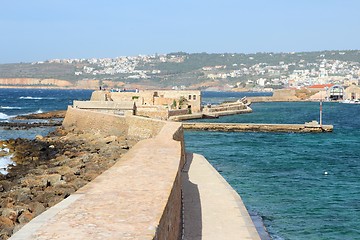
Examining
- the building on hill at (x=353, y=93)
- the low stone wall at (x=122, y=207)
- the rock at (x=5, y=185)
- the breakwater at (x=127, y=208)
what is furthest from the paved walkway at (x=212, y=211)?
the building on hill at (x=353, y=93)

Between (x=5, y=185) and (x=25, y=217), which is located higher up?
(x=25, y=217)

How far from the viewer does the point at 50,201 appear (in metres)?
13.0

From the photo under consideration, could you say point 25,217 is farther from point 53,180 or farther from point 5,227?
point 53,180

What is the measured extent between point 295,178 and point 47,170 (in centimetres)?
894

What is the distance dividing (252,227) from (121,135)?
1730 centimetres

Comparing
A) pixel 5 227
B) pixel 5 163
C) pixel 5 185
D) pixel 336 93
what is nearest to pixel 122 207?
pixel 5 227

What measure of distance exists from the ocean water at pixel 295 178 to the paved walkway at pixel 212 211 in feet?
3.30

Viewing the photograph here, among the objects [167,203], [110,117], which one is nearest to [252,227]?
[167,203]

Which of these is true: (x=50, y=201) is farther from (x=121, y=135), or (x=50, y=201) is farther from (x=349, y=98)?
(x=349, y=98)

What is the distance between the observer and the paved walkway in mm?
10977

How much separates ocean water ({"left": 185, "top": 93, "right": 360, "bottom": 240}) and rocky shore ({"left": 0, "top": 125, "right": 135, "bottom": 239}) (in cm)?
471

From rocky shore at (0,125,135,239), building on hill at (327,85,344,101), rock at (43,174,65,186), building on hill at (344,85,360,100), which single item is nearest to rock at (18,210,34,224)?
rocky shore at (0,125,135,239)

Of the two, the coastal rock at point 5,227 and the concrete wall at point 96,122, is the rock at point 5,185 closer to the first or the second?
the coastal rock at point 5,227

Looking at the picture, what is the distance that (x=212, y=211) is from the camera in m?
12.6
